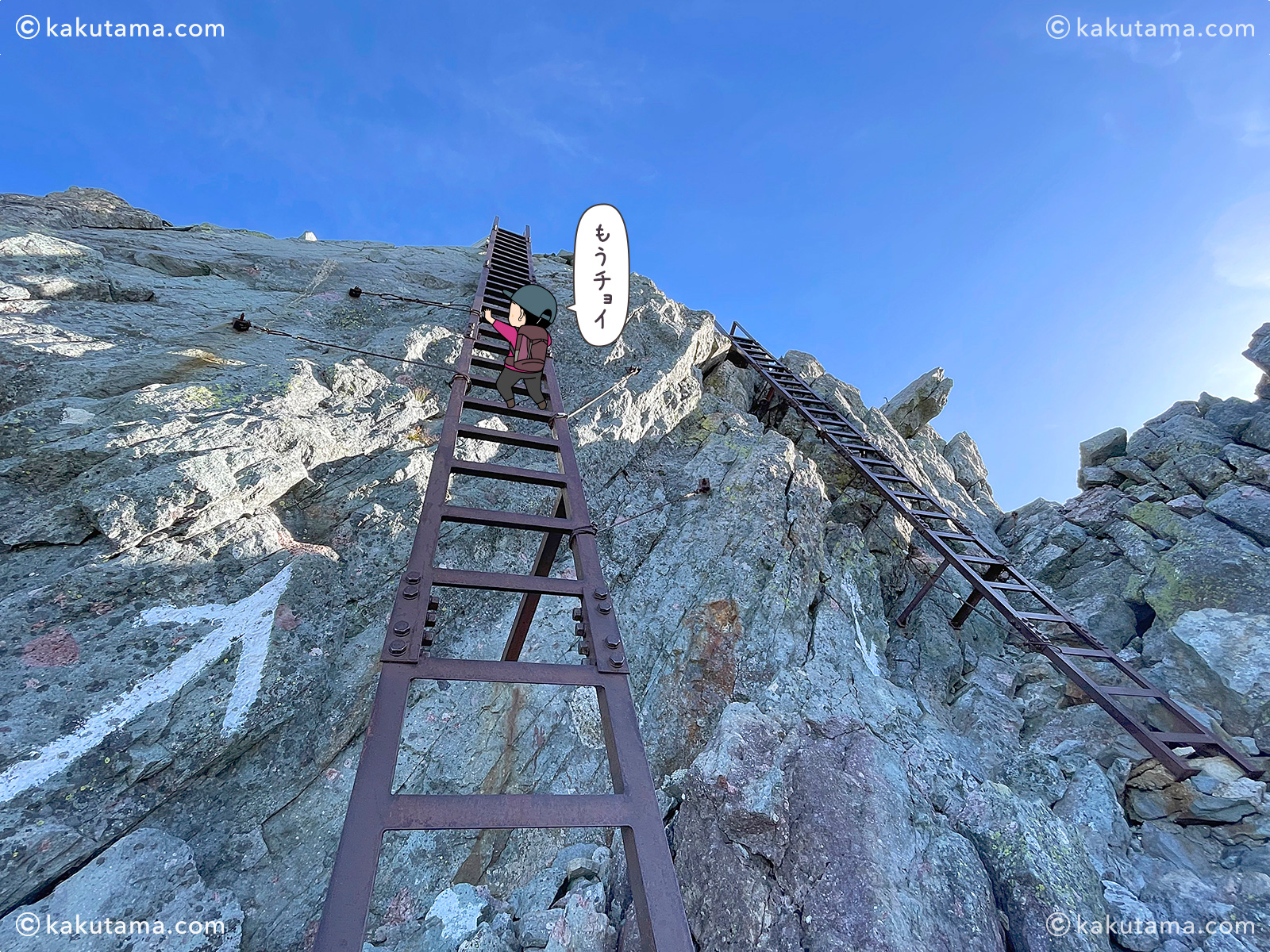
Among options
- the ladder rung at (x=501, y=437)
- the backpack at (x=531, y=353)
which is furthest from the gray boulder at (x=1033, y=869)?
the backpack at (x=531, y=353)

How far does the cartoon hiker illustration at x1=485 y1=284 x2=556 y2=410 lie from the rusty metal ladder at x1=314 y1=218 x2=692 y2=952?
1.50 metres

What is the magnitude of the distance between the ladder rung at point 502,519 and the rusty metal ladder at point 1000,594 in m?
6.79

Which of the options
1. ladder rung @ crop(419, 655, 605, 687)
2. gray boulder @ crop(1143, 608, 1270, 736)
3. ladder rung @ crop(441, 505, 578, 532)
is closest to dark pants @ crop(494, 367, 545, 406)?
ladder rung @ crop(441, 505, 578, 532)

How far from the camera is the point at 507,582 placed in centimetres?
343

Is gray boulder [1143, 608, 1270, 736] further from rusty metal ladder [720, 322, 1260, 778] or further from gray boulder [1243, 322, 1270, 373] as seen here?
gray boulder [1243, 322, 1270, 373]

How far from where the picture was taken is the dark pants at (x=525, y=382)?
18.5 ft

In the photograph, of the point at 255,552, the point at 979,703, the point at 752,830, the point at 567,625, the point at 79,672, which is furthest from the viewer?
the point at 979,703

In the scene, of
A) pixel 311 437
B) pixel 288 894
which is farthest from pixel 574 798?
pixel 311 437

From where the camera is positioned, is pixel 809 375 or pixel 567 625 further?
pixel 809 375

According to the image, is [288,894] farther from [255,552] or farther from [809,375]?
[809,375]

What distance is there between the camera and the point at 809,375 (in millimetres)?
14117

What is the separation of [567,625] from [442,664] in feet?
11.5

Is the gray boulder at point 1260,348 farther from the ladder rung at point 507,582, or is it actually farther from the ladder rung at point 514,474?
the ladder rung at point 507,582

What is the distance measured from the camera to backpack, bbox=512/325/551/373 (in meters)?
5.75
